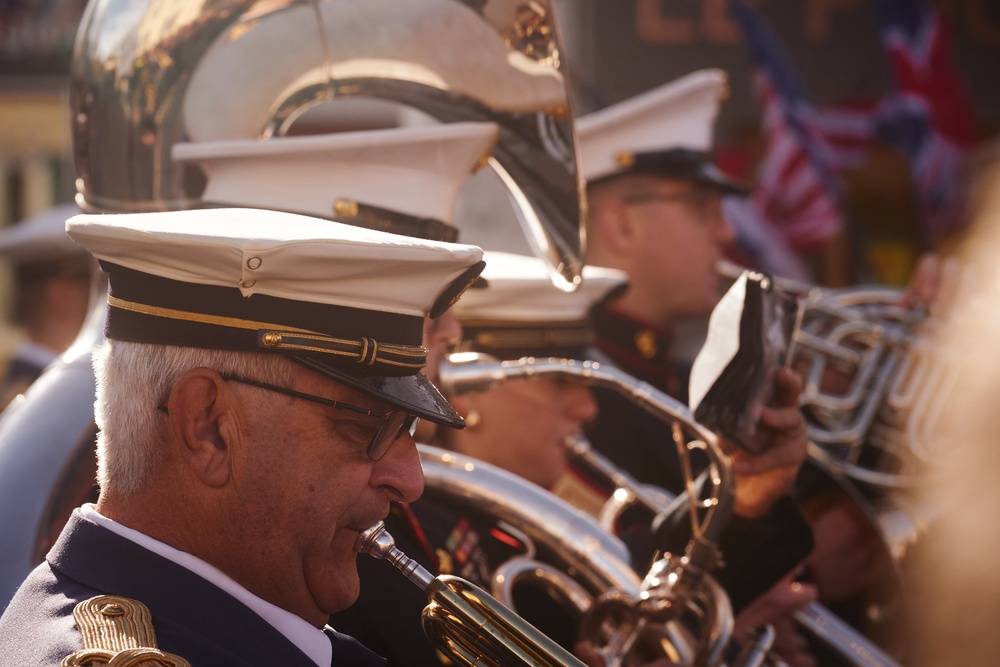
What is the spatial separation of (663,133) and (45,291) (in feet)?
9.72

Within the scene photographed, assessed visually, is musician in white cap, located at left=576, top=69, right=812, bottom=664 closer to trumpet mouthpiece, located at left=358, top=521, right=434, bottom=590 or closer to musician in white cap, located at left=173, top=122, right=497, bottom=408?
musician in white cap, located at left=173, top=122, right=497, bottom=408

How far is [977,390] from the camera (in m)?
4.44

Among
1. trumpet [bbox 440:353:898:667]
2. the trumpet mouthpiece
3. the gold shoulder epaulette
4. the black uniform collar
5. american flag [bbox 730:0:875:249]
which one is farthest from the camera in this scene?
american flag [bbox 730:0:875:249]

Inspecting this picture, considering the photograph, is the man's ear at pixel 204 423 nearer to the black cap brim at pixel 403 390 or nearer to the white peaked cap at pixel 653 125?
the black cap brim at pixel 403 390

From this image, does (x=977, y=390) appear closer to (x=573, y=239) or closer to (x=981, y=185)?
(x=573, y=239)

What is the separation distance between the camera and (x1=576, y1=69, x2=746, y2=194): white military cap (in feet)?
14.3

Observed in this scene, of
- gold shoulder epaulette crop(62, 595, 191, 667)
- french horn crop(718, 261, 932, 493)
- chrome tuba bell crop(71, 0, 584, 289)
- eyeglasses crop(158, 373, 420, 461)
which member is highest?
chrome tuba bell crop(71, 0, 584, 289)

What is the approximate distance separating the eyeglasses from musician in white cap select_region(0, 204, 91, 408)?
410 cm

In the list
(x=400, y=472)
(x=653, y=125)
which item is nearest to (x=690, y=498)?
(x=400, y=472)

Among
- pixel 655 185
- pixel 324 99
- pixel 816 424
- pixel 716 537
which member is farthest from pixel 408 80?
pixel 816 424

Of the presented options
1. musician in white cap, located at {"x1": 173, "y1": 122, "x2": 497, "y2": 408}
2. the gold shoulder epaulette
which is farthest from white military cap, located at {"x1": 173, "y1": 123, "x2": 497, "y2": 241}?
the gold shoulder epaulette

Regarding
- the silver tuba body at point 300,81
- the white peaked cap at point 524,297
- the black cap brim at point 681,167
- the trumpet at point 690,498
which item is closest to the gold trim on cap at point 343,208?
the silver tuba body at point 300,81

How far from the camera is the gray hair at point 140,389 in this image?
1570 millimetres

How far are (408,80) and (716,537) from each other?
114 cm
